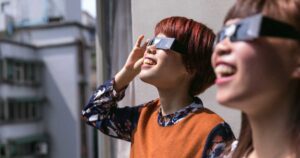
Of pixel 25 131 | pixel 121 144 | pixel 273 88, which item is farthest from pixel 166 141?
pixel 25 131

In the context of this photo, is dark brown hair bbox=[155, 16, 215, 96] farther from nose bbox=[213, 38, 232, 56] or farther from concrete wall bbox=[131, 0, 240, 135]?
concrete wall bbox=[131, 0, 240, 135]

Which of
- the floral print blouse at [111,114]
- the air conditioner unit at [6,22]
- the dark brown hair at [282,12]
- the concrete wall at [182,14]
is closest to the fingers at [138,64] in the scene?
the floral print blouse at [111,114]

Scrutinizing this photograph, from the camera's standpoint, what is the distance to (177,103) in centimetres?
133

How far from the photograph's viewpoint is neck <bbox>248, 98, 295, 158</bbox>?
2.75ft

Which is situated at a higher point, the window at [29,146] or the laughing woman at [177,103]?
the laughing woman at [177,103]

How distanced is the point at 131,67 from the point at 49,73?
17.1 meters

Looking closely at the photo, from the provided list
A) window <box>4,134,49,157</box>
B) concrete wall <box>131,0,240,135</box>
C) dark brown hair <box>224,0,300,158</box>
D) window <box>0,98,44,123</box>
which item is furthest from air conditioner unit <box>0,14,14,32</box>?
dark brown hair <box>224,0,300,158</box>

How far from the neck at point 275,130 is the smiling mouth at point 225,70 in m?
0.09

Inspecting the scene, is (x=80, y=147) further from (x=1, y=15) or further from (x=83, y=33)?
(x=1, y=15)

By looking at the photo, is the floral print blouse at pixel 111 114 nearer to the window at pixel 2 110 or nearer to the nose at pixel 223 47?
the nose at pixel 223 47

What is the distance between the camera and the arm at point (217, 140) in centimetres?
118

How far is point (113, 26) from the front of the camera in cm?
282

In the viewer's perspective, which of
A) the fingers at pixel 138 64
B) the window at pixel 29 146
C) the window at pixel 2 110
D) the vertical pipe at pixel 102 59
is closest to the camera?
the fingers at pixel 138 64

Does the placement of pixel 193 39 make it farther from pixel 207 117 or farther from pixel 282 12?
pixel 282 12
